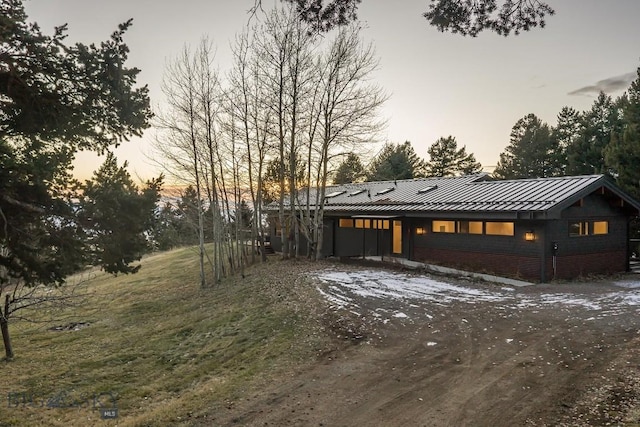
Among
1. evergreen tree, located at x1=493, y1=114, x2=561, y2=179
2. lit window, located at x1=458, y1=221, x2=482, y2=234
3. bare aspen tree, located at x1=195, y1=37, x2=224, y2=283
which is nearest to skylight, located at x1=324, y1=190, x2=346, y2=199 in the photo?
bare aspen tree, located at x1=195, y1=37, x2=224, y2=283

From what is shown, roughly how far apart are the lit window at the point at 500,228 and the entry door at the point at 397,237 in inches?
183

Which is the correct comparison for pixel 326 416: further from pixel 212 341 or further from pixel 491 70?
pixel 491 70

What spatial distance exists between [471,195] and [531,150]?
27.0 metres

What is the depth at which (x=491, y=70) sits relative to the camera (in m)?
16.6

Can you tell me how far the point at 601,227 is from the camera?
15758 millimetres

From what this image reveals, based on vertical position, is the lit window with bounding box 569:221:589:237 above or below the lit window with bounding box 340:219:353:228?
below

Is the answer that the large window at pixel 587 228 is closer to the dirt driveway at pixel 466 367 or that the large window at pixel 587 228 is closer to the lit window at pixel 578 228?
the lit window at pixel 578 228

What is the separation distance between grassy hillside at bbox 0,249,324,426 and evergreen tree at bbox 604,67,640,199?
54.3 feet

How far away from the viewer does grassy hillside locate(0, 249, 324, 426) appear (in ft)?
21.2

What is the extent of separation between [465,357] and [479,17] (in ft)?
18.6

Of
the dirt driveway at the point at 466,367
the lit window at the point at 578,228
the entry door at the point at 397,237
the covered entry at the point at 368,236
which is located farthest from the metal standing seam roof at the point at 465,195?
the dirt driveway at the point at 466,367

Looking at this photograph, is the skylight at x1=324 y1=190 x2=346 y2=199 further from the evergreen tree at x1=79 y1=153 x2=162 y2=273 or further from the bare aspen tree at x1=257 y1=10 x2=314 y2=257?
the evergreen tree at x1=79 y1=153 x2=162 y2=273

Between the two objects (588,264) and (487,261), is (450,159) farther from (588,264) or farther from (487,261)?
(487,261)

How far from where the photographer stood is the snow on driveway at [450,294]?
34.6ft
